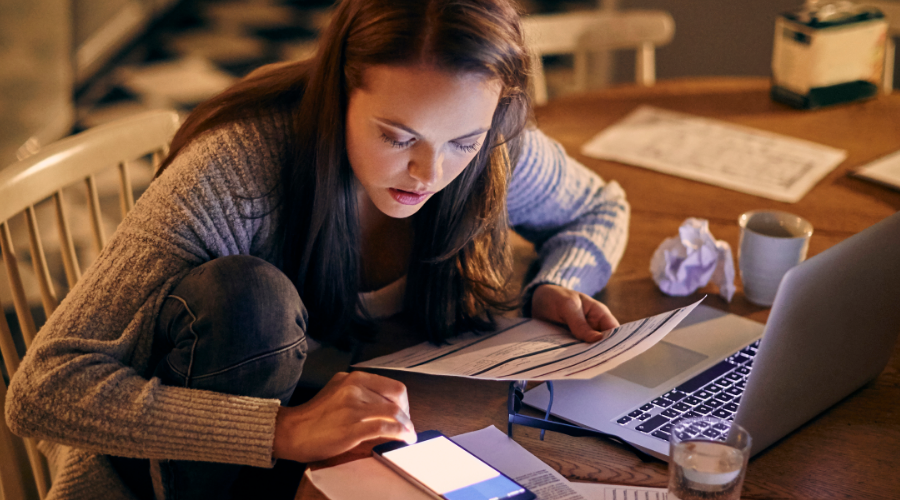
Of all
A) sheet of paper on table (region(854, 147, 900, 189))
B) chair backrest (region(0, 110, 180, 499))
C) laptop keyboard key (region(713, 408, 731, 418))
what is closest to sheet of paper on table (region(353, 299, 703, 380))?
laptop keyboard key (region(713, 408, 731, 418))

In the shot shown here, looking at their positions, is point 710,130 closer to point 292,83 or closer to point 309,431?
point 292,83

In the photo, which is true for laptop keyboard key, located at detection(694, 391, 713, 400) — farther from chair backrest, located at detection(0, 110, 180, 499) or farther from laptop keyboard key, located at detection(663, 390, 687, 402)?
chair backrest, located at detection(0, 110, 180, 499)

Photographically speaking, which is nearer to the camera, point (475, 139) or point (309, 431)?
point (309, 431)

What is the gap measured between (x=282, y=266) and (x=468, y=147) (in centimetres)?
30

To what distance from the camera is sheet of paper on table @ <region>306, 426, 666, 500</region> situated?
0.71m

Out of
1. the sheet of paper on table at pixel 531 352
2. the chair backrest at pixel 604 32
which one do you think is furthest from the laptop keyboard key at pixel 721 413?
the chair backrest at pixel 604 32

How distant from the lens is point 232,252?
0.92 m

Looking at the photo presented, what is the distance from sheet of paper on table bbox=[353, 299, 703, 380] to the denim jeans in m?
0.13

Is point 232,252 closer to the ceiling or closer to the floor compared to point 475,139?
closer to the floor

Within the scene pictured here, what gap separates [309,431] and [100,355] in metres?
0.23

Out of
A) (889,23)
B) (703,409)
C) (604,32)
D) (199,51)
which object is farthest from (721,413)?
(199,51)

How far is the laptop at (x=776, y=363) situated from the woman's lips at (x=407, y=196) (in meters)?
0.26

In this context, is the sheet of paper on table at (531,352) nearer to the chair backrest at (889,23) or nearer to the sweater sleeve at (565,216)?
the sweater sleeve at (565,216)

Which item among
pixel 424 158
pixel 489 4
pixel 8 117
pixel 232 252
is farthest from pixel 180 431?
pixel 8 117
